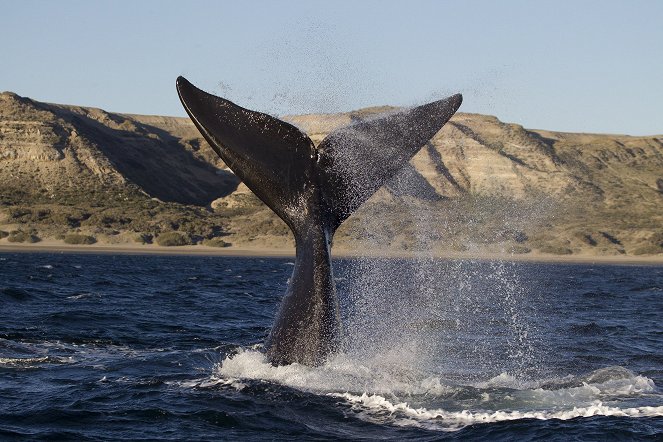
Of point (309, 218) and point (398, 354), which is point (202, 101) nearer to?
point (309, 218)

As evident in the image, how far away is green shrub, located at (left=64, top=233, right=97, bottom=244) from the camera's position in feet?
257

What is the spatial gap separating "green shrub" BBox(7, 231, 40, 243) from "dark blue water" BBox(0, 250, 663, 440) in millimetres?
56270

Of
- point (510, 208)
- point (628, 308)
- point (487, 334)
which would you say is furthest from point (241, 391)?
point (510, 208)

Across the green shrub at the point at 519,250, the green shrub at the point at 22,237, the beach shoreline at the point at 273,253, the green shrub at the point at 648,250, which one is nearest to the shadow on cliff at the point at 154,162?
the beach shoreline at the point at 273,253

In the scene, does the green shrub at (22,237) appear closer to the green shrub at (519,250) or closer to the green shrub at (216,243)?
the green shrub at (216,243)

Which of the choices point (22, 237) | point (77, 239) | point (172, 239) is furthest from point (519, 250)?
point (22, 237)

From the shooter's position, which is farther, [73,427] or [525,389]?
[525,389]

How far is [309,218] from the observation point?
1166cm

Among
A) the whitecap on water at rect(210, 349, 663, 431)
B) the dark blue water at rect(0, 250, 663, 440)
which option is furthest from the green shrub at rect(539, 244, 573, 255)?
the whitecap on water at rect(210, 349, 663, 431)

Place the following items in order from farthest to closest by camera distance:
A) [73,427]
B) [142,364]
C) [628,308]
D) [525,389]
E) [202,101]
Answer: [628,308], [142,364], [525,389], [202,101], [73,427]

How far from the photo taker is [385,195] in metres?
92.8

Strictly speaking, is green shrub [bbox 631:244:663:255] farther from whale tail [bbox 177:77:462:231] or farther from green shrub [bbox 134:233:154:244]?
whale tail [bbox 177:77:462:231]

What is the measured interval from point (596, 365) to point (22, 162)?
288 ft

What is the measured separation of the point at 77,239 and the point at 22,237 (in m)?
4.13
